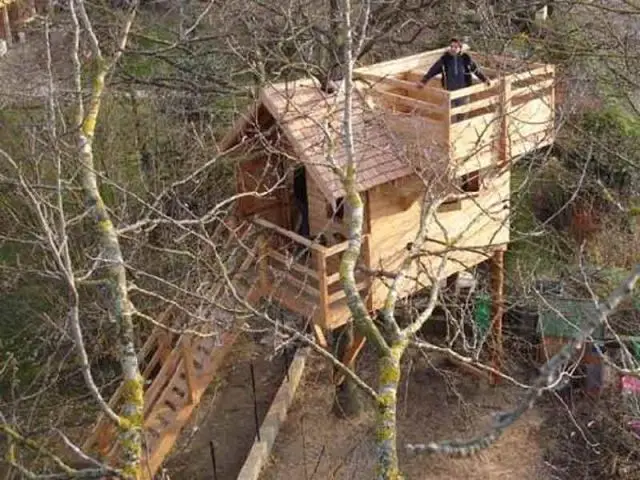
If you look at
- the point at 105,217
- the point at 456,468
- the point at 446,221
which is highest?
the point at 105,217

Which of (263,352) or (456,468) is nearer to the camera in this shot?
(456,468)

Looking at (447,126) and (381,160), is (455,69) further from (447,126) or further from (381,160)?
(381,160)

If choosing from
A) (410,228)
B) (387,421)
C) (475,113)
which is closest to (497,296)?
(410,228)

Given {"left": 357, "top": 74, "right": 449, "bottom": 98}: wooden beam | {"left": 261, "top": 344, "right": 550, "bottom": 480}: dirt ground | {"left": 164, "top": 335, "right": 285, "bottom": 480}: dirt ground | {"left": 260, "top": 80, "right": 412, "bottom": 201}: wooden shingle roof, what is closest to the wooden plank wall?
{"left": 260, "top": 80, "right": 412, "bottom": 201}: wooden shingle roof

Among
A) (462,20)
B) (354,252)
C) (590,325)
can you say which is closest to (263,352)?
(462,20)

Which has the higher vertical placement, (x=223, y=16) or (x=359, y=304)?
(x=223, y=16)

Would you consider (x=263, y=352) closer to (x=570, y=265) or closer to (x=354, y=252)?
(x=570, y=265)
